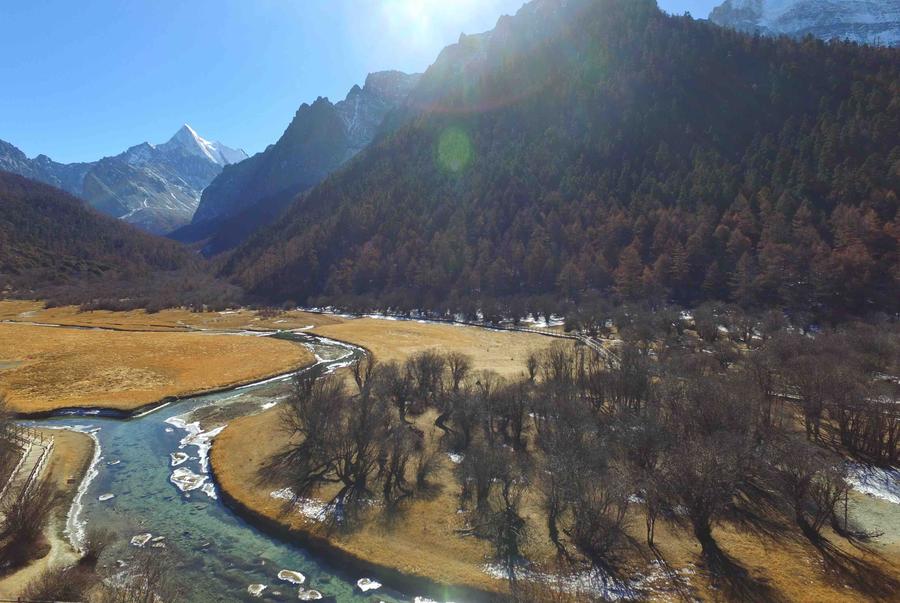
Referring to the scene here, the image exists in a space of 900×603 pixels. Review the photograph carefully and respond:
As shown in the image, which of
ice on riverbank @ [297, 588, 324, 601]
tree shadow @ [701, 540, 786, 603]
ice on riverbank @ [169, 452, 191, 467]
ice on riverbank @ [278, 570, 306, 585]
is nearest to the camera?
tree shadow @ [701, 540, 786, 603]

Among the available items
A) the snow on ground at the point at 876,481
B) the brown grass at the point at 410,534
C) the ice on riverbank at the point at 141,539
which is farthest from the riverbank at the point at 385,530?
the snow on ground at the point at 876,481

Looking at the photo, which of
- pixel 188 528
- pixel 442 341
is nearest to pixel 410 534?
pixel 188 528

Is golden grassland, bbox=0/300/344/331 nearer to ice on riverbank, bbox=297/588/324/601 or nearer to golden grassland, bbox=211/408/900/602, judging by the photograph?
golden grassland, bbox=211/408/900/602

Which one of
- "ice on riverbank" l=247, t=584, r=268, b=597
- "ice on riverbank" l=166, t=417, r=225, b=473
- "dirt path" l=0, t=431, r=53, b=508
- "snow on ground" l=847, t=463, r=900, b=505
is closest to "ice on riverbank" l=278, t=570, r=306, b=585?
"ice on riverbank" l=247, t=584, r=268, b=597

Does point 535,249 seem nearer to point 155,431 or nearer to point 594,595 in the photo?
point 155,431

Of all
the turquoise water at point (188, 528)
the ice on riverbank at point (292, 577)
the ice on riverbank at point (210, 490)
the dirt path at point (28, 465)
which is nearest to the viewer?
the turquoise water at point (188, 528)

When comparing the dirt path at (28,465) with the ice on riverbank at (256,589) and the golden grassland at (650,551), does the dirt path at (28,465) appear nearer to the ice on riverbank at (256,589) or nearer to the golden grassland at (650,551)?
the golden grassland at (650,551)
